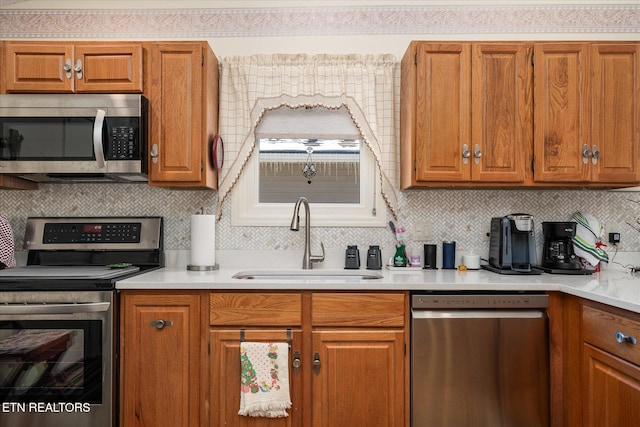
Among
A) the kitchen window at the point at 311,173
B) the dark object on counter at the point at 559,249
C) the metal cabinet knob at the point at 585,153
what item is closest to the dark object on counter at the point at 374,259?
the kitchen window at the point at 311,173

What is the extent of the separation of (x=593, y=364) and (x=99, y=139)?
2.38 metres

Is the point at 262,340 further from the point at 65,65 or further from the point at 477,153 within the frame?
the point at 65,65

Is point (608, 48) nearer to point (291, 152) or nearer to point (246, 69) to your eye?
point (291, 152)

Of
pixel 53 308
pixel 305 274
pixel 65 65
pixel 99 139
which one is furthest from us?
pixel 305 274

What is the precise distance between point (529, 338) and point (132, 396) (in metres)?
1.74

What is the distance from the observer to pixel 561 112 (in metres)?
2.13

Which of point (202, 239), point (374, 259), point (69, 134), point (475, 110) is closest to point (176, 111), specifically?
point (69, 134)

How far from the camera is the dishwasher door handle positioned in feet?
5.98

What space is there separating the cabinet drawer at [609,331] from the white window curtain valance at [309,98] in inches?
44.1

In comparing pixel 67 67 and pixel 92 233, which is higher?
pixel 67 67

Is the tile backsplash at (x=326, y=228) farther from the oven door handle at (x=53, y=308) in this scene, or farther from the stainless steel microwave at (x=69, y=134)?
the oven door handle at (x=53, y=308)

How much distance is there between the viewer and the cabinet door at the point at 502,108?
7.03ft

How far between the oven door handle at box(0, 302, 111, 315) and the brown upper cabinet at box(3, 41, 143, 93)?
1.10m

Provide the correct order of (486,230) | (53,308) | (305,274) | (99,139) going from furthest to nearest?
(486,230) → (305,274) → (99,139) → (53,308)
